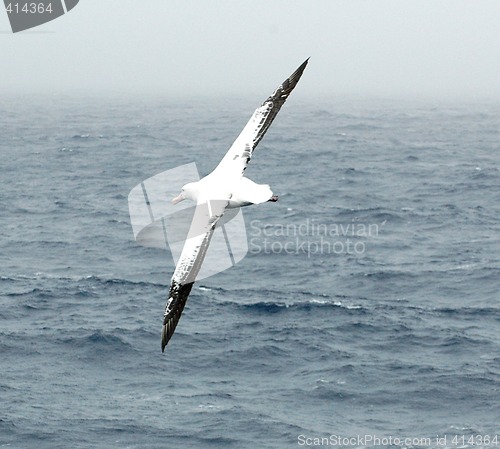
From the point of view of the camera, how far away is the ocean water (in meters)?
53.4

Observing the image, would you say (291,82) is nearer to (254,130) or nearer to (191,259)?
(254,130)

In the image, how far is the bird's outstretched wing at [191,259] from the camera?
77.3 ft

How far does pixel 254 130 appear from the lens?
27531 millimetres

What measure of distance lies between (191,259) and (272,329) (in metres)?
42.0

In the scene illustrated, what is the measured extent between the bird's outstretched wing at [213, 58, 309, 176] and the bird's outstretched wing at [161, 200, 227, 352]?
1.44m

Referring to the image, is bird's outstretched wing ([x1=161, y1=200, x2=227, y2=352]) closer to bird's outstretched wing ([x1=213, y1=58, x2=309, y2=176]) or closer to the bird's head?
the bird's head

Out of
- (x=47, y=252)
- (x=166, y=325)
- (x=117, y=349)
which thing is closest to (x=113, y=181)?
(x=47, y=252)

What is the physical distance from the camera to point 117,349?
63.3 m

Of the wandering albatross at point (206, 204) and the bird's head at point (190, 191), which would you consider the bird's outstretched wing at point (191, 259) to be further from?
the bird's head at point (190, 191)

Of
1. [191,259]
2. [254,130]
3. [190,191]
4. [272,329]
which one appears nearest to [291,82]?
[254,130]

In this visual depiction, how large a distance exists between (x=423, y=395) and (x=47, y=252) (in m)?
43.1

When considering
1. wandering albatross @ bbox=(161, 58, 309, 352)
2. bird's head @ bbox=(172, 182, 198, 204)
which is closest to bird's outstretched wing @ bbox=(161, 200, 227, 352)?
wandering albatross @ bbox=(161, 58, 309, 352)

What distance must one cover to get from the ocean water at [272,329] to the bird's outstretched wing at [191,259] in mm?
28594

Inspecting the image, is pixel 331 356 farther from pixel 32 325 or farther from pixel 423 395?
pixel 32 325
